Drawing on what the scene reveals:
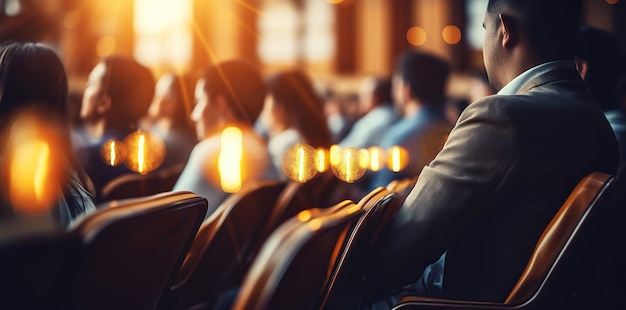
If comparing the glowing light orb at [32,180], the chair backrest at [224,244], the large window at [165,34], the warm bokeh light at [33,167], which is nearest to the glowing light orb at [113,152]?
the chair backrest at [224,244]

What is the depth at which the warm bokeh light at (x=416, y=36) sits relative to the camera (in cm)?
1138

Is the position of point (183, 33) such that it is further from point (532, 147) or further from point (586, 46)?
point (532, 147)

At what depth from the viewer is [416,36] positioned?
11.5 meters

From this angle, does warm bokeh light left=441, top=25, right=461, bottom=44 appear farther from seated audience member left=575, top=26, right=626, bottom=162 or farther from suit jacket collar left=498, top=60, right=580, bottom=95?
suit jacket collar left=498, top=60, right=580, bottom=95

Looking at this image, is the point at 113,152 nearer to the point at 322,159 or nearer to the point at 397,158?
the point at 322,159

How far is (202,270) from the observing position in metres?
2.00

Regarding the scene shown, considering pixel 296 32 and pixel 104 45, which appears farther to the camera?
pixel 104 45

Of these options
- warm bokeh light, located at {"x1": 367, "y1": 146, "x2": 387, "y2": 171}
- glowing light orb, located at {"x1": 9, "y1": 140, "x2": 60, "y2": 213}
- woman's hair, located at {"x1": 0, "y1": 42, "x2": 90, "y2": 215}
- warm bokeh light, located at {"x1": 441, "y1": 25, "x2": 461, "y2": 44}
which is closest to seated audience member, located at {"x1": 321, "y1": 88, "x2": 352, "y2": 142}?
warm bokeh light, located at {"x1": 367, "y1": 146, "x2": 387, "y2": 171}

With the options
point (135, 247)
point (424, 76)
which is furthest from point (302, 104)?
point (135, 247)

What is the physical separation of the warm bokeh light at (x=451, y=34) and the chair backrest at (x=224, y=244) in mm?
9001

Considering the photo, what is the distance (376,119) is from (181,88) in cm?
223

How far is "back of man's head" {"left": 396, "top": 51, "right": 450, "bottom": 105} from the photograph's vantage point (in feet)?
13.8

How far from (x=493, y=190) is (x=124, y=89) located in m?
1.96

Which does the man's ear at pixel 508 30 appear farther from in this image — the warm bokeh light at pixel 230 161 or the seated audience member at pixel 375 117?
the seated audience member at pixel 375 117
